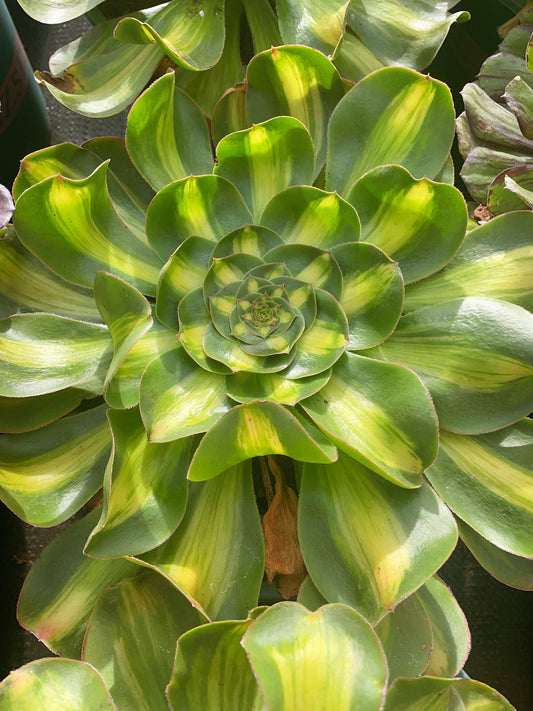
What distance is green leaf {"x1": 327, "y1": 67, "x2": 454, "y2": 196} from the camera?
0.72 metres

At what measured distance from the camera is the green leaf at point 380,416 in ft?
2.02

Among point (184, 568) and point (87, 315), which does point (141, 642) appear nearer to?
point (184, 568)

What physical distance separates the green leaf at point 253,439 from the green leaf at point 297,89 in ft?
1.18

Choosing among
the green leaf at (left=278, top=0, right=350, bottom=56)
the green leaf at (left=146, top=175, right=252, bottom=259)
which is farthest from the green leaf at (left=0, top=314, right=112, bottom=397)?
the green leaf at (left=278, top=0, right=350, bottom=56)

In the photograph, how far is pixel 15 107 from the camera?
113 centimetres

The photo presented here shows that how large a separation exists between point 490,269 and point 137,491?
42 cm

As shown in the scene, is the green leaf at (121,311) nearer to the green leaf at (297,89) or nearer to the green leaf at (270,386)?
the green leaf at (270,386)

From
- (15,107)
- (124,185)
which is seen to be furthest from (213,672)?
(15,107)

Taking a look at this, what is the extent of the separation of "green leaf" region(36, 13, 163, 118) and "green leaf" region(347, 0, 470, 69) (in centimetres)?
27

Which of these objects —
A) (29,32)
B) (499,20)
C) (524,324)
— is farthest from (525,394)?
(29,32)

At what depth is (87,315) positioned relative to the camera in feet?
2.48

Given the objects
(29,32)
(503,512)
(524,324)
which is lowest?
(503,512)

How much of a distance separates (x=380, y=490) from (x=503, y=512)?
0.39ft

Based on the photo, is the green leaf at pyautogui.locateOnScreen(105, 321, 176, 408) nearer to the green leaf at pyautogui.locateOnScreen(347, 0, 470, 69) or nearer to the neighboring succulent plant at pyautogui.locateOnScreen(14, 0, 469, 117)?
the neighboring succulent plant at pyautogui.locateOnScreen(14, 0, 469, 117)
